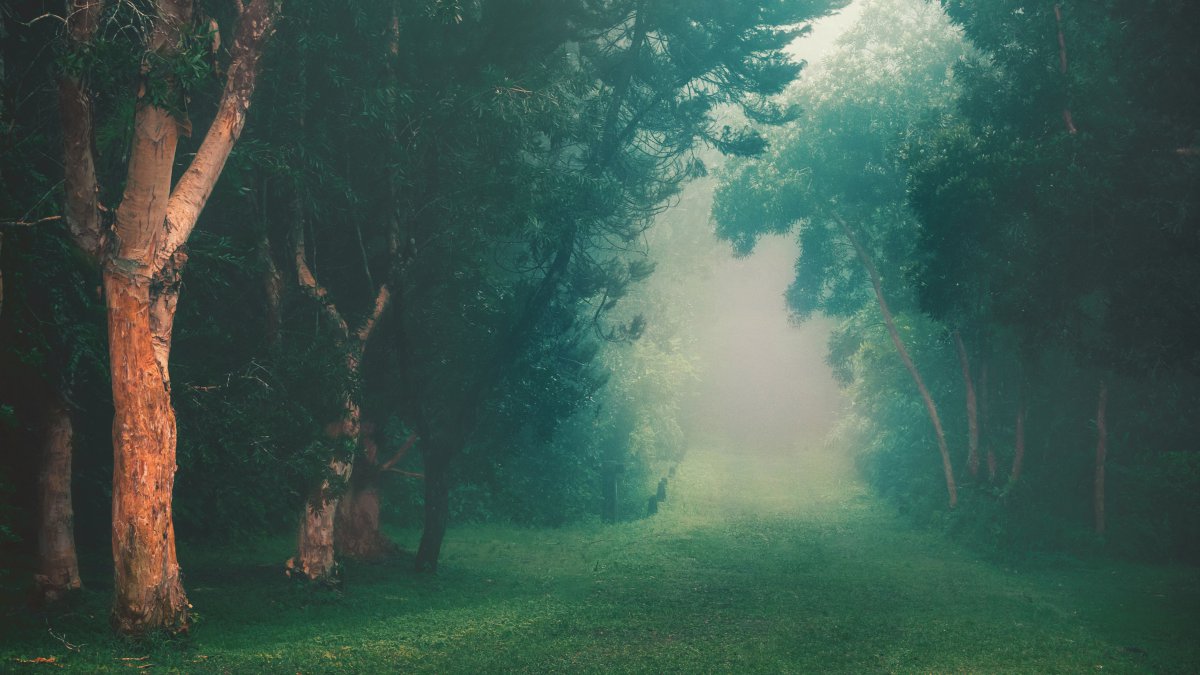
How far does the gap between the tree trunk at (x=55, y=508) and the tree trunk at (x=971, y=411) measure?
2038cm

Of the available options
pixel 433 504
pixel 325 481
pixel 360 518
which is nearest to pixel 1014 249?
pixel 433 504

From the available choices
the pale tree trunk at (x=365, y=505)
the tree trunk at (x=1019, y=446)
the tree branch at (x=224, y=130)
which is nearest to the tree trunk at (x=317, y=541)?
the pale tree trunk at (x=365, y=505)

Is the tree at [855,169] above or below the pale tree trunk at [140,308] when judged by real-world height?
above

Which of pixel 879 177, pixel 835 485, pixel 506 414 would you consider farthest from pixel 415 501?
pixel 835 485

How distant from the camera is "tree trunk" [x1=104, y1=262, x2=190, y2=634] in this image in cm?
822

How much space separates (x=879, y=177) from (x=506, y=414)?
14176 mm

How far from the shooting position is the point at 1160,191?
37.9 ft

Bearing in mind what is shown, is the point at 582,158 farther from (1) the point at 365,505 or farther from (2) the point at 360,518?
(2) the point at 360,518

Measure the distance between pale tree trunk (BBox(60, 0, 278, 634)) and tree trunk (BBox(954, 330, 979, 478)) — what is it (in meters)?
19.6

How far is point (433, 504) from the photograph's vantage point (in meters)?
14.7

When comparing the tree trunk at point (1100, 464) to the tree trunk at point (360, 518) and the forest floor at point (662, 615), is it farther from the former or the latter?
the tree trunk at point (360, 518)

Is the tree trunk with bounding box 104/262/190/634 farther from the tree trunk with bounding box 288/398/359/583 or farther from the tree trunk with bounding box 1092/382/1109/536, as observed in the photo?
the tree trunk with bounding box 1092/382/1109/536

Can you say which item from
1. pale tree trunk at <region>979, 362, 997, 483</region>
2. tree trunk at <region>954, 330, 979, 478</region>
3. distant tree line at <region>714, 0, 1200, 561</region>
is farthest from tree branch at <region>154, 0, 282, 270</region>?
pale tree trunk at <region>979, 362, 997, 483</region>

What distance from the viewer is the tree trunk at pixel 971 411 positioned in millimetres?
21922
